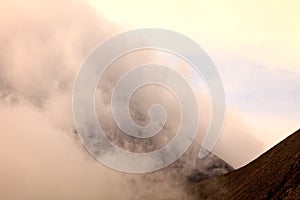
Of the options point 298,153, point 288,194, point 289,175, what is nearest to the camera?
point 288,194

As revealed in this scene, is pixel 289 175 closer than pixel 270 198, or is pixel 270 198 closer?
pixel 270 198

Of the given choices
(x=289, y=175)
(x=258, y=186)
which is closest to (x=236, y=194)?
(x=258, y=186)

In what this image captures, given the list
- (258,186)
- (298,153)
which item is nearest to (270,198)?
(258,186)

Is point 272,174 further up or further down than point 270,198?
further up

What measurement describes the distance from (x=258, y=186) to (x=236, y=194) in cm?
1077

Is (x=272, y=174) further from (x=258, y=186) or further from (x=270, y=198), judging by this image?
(x=270, y=198)

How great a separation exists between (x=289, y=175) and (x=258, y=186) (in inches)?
513

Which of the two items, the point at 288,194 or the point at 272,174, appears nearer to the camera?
the point at 288,194

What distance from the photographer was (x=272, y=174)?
629 feet

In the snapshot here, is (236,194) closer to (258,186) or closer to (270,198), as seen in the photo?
(258,186)

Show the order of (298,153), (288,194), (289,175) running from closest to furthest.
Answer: (288,194) < (289,175) < (298,153)

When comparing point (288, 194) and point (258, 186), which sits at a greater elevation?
point (258, 186)

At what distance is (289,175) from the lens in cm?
18225

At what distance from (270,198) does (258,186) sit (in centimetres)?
1865
